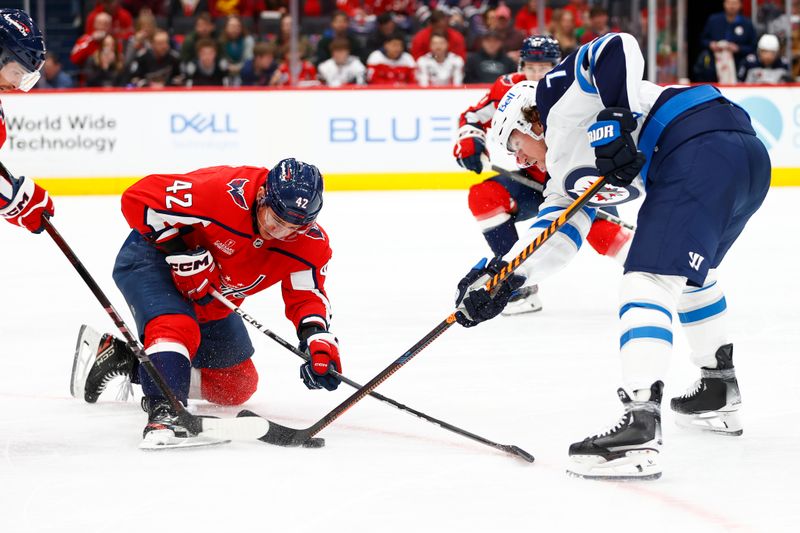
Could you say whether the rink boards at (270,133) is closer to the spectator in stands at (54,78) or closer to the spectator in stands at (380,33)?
the spectator in stands at (54,78)

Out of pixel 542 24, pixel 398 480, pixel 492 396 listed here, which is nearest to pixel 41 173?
pixel 542 24

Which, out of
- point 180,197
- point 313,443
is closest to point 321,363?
point 313,443

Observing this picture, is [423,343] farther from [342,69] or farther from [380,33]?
[380,33]

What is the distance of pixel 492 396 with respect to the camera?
3414 millimetres

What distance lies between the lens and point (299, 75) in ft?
28.9

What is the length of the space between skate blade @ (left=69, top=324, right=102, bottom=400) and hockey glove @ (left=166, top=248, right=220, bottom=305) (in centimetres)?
38

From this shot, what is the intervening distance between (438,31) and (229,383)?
5998 millimetres

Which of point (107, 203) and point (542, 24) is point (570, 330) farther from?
point (542, 24)

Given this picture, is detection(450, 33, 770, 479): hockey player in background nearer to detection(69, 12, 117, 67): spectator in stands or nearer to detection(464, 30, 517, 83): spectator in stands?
detection(464, 30, 517, 83): spectator in stands

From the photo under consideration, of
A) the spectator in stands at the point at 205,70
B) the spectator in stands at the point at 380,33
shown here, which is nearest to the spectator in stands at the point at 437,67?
the spectator in stands at the point at 380,33

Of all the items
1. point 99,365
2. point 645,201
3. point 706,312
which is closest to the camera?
point 645,201

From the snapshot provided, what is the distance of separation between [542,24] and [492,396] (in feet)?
19.9

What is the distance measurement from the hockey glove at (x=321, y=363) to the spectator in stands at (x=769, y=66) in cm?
666

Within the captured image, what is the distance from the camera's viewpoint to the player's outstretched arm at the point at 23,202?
9.93ft
